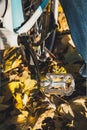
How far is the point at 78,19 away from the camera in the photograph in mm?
2318

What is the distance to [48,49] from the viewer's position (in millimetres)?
3354

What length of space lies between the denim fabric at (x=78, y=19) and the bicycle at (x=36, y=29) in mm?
291

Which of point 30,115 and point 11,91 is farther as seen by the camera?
point 11,91

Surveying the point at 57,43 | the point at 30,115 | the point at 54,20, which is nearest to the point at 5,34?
the point at 30,115

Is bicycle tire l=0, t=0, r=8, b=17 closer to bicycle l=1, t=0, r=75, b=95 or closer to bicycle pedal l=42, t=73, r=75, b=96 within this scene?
bicycle l=1, t=0, r=75, b=95

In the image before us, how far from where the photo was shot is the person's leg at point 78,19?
2258 mm

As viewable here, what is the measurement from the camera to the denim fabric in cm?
226

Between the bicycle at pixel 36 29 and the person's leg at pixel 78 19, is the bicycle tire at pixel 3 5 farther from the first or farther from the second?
the person's leg at pixel 78 19

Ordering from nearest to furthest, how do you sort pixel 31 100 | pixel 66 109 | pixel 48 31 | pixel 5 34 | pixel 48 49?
pixel 5 34 < pixel 66 109 < pixel 31 100 < pixel 48 31 < pixel 48 49

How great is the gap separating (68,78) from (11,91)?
454 mm

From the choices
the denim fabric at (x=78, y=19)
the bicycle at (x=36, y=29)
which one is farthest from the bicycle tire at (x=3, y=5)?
the denim fabric at (x=78, y=19)

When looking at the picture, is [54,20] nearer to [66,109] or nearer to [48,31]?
[48,31]

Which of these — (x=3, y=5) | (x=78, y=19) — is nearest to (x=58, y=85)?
(x=78, y=19)

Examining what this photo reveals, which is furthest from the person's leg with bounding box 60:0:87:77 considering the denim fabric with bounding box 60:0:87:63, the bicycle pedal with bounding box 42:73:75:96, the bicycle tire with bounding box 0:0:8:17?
the bicycle tire with bounding box 0:0:8:17
